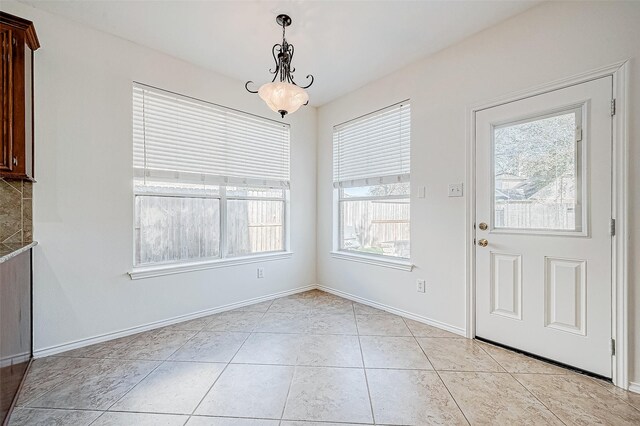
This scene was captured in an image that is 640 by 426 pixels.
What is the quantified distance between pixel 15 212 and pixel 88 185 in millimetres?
478

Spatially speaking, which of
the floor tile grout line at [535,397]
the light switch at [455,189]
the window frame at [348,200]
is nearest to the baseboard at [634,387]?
the floor tile grout line at [535,397]

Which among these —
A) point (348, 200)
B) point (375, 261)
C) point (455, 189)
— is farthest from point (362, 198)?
point (455, 189)

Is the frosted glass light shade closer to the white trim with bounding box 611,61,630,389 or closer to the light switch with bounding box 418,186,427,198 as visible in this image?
the light switch with bounding box 418,186,427,198

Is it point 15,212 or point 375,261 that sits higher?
point 15,212

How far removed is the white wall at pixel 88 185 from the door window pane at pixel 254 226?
0.67 m

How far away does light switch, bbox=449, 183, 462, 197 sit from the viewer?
254 centimetres

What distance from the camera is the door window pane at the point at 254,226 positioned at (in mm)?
3338

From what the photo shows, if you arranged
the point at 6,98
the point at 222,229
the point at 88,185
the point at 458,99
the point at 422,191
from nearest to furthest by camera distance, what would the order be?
the point at 6,98, the point at 88,185, the point at 458,99, the point at 422,191, the point at 222,229

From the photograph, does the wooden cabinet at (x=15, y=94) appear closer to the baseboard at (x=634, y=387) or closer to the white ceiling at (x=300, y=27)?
the white ceiling at (x=300, y=27)

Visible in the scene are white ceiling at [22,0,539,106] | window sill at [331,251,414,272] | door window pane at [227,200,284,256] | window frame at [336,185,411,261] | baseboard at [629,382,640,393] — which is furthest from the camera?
door window pane at [227,200,284,256]

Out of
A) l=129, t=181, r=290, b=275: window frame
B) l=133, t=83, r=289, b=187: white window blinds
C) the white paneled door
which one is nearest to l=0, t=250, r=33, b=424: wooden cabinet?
l=129, t=181, r=290, b=275: window frame

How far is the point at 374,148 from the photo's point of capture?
3357 millimetres

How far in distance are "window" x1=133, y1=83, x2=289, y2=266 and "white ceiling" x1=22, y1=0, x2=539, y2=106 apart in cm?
53

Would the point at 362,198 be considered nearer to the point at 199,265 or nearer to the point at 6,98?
the point at 199,265
